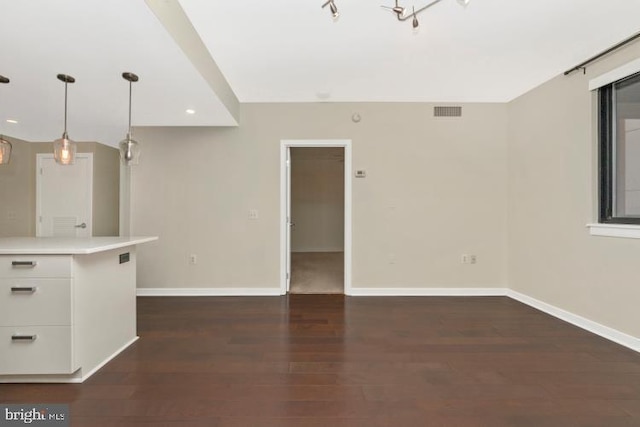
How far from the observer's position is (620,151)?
8.88 feet

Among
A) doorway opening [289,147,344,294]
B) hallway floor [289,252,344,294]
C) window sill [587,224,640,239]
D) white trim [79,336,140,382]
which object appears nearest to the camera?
white trim [79,336,140,382]

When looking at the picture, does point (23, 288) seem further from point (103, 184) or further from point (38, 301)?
point (103, 184)

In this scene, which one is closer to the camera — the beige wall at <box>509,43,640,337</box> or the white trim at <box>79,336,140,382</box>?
the white trim at <box>79,336,140,382</box>

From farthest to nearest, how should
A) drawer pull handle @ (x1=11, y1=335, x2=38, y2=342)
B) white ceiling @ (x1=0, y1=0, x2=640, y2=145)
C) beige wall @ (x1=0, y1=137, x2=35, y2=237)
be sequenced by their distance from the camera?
beige wall @ (x1=0, y1=137, x2=35, y2=237) < drawer pull handle @ (x1=11, y1=335, x2=38, y2=342) < white ceiling @ (x1=0, y1=0, x2=640, y2=145)

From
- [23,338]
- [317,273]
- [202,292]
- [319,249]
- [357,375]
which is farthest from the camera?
[319,249]

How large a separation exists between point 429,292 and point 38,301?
391 cm

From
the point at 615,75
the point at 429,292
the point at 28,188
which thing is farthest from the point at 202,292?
the point at 615,75

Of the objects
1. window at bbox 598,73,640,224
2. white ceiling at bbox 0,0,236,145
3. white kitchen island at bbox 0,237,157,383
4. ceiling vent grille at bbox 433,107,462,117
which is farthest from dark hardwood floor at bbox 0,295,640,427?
ceiling vent grille at bbox 433,107,462,117

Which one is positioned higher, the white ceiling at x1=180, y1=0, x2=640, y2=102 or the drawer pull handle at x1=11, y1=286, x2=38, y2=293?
the white ceiling at x1=180, y1=0, x2=640, y2=102

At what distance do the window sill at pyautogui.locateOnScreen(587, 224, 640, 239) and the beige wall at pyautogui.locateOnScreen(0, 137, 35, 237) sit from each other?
Result: 736 centimetres

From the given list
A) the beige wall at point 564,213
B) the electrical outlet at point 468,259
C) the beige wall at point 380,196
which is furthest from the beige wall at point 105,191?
the beige wall at point 564,213

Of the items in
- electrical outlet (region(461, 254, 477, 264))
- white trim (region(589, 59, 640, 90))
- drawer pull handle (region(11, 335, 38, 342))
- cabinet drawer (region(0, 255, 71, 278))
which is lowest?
drawer pull handle (region(11, 335, 38, 342))

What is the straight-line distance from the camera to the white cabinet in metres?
1.95

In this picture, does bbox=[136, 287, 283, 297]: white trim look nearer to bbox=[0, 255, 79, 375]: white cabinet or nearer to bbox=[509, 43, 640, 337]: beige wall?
bbox=[0, 255, 79, 375]: white cabinet
